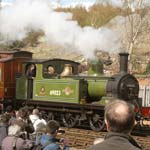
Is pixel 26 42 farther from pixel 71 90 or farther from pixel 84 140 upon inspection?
pixel 84 140

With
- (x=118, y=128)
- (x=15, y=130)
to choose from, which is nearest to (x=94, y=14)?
(x=15, y=130)

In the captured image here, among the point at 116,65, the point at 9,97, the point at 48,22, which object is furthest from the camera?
the point at 116,65

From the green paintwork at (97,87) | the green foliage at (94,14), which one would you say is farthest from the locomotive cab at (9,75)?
the green foliage at (94,14)

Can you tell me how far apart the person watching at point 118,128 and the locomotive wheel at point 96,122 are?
482 inches

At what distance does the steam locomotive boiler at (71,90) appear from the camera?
15.0 m

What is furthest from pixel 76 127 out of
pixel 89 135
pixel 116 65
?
pixel 116 65

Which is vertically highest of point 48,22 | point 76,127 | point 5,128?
point 48,22

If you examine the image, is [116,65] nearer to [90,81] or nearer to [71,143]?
[90,81]

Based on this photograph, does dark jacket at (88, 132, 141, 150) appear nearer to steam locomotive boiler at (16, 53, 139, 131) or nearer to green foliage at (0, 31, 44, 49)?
steam locomotive boiler at (16, 53, 139, 131)

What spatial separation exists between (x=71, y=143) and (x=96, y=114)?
118 inches

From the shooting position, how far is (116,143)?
283 centimetres

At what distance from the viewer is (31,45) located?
4081 cm

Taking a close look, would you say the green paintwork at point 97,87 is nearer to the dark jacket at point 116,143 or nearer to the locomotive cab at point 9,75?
the locomotive cab at point 9,75

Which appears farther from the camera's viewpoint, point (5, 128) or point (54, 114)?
point (54, 114)
